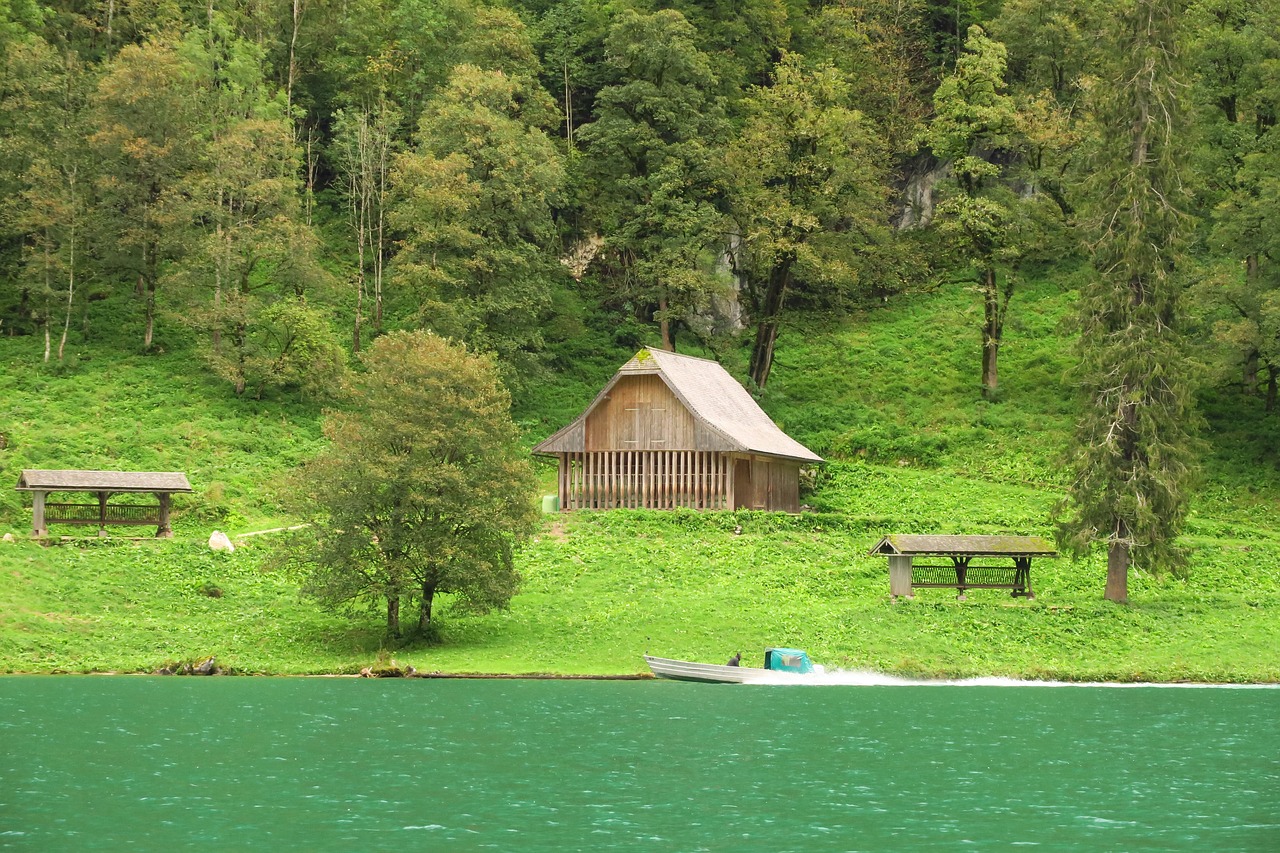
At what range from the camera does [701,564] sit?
162ft

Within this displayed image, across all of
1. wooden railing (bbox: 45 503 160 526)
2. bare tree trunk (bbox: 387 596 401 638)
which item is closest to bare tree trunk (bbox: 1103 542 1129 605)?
bare tree trunk (bbox: 387 596 401 638)

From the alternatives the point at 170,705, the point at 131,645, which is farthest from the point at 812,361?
the point at 170,705

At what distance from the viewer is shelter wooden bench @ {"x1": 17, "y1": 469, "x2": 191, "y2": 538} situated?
46.9 m

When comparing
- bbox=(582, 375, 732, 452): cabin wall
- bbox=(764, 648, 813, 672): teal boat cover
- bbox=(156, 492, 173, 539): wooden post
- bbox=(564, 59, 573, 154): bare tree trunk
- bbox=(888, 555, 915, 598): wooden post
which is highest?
bbox=(564, 59, 573, 154): bare tree trunk

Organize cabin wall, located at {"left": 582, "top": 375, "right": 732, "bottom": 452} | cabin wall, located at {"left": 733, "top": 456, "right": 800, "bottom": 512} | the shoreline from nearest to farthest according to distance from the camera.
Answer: the shoreline → cabin wall, located at {"left": 582, "top": 375, "right": 732, "bottom": 452} → cabin wall, located at {"left": 733, "top": 456, "right": 800, "bottom": 512}

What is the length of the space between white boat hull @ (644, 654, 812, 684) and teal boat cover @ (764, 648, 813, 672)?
0.15 metres

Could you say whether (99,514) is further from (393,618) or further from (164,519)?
(393,618)

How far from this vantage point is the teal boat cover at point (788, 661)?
1499 inches

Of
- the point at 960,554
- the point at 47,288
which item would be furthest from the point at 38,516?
the point at 960,554

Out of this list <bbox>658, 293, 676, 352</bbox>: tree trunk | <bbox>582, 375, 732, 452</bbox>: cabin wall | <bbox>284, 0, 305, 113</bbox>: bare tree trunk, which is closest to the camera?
<bbox>582, 375, 732, 452</bbox>: cabin wall

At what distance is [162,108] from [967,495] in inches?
1674

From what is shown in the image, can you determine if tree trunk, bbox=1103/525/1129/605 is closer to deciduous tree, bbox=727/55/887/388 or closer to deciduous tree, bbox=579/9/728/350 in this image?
deciduous tree, bbox=727/55/887/388

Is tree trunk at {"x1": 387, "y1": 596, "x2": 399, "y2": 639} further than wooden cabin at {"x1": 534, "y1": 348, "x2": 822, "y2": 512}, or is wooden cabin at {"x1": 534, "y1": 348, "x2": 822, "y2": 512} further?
wooden cabin at {"x1": 534, "y1": 348, "x2": 822, "y2": 512}

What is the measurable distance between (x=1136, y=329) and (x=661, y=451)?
828 inches
